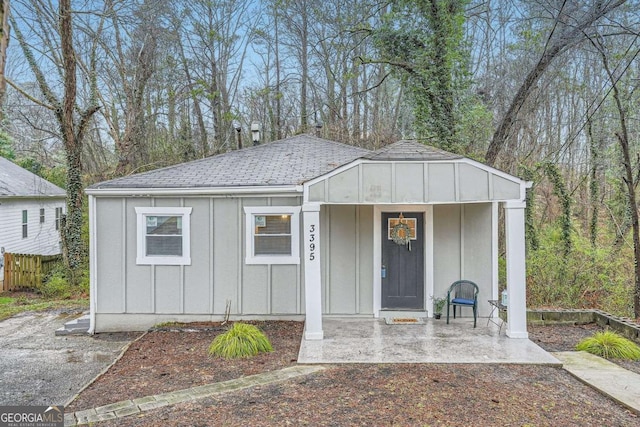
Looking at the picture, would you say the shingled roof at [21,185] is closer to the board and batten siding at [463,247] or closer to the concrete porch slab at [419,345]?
the concrete porch slab at [419,345]

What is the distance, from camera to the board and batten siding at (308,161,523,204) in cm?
636

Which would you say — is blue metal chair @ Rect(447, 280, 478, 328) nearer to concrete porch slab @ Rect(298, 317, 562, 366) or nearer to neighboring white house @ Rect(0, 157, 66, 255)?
concrete porch slab @ Rect(298, 317, 562, 366)

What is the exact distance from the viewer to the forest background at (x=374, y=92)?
33.6 feet

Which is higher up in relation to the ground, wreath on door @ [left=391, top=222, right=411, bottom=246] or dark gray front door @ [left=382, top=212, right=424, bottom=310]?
wreath on door @ [left=391, top=222, right=411, bottom=246]

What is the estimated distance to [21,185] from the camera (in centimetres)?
1564

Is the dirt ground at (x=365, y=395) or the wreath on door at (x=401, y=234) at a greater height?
the wreath on door at (x=401, y=234)

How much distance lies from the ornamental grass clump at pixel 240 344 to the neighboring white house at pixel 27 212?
12240 millimetres

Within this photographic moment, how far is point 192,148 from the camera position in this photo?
685 inches

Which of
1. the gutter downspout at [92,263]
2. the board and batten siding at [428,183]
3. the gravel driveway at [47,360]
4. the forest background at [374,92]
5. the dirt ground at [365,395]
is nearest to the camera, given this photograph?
the dirt ground at [365,395]

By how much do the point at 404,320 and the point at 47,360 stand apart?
6104mm

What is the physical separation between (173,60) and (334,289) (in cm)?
1338

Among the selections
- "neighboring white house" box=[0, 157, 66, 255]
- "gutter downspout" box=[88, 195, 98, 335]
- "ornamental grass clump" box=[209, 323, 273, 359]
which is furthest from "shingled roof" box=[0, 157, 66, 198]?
"ornamental grass clump" box=[209, 323, 273, 359]

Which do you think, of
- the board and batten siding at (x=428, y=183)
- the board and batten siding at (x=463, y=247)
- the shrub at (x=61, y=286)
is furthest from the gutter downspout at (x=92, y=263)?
the board and batten siding at (x=463, y=247)

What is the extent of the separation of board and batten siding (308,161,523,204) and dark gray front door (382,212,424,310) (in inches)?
62.9
